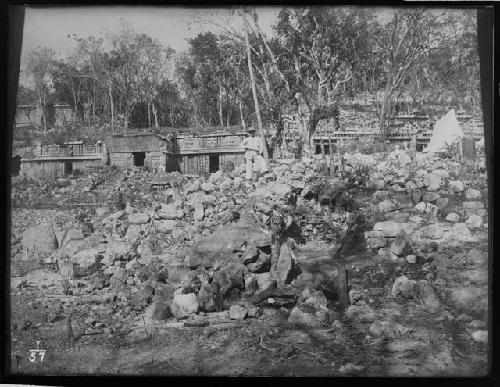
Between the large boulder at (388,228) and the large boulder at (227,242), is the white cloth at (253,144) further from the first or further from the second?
the large boulder at (388,228)

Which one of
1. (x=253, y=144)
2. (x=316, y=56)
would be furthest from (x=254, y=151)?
(x=316, y=56)

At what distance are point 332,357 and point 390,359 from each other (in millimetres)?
437

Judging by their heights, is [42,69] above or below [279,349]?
above

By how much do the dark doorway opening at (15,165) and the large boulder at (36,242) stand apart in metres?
0.45

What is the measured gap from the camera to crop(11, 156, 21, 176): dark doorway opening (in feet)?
13.9

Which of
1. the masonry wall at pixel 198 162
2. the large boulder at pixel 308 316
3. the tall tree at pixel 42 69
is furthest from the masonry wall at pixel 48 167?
the large boulder at pixel 308 316

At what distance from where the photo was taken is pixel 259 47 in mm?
4305

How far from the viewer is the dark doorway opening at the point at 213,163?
14.2ft

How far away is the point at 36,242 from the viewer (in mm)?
4246

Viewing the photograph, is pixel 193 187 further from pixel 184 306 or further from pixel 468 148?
pixel 468 148

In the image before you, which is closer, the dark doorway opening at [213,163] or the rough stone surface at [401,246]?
the rough stone surface at [401,246]

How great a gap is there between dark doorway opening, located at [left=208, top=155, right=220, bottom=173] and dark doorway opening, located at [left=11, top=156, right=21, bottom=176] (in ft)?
4.81

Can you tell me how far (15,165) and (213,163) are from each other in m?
1.53

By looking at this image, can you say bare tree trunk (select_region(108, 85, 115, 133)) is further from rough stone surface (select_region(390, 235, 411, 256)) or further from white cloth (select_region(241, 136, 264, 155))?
rough stone surface (select_region(390, 235, 411, 256))
